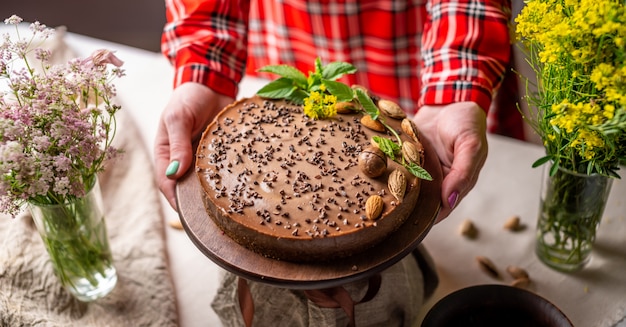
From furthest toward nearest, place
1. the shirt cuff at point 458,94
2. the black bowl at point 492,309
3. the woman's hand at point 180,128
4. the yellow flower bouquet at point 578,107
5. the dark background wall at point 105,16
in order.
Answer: the dark background wall at point 105,16
the shirt cuff at point 458,94
the woman's hand at point 180,128
the black bowl at point 492,309
the yellow flower bouquet at point 578,107

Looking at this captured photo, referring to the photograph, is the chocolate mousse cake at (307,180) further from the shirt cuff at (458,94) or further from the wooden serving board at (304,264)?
the shirt cuff at (458,94)

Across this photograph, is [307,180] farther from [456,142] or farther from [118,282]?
[118,282]

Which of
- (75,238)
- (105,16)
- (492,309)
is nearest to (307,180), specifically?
(492,309)

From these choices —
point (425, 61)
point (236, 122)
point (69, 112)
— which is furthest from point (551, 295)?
point (69, 112)

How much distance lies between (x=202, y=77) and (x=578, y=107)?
0.72m

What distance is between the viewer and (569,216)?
122cm

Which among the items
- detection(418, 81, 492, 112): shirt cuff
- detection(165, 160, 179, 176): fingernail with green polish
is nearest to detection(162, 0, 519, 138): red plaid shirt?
detection(418, 81, 492, 112): shirt cuff

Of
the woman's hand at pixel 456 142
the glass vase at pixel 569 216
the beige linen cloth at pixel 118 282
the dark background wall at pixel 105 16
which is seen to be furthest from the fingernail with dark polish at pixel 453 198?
the dark background wall at pixel 105 16

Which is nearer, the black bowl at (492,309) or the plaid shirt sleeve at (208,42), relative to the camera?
the black bowl at (492,309)

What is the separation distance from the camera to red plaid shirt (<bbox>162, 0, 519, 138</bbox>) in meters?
1.28

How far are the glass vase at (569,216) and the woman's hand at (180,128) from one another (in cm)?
65

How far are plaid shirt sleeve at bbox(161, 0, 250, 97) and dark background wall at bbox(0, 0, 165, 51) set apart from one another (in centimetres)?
185

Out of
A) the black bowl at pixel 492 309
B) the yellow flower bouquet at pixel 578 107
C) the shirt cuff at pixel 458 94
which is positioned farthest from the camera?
the shirt cuff at pixel 458 94

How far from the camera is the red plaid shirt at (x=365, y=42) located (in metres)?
1.28
